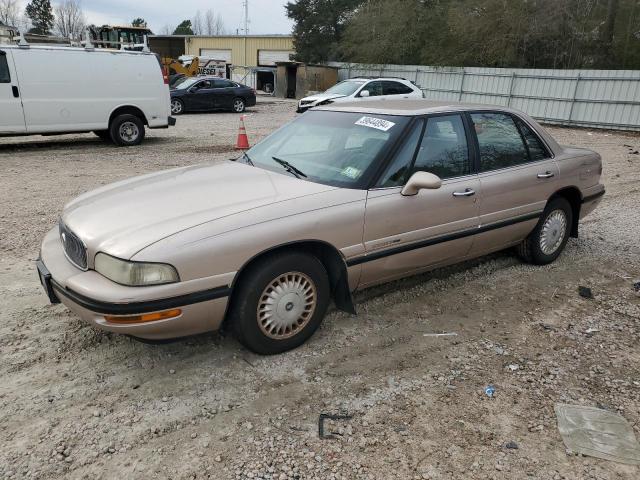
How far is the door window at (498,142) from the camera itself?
4.23 meters

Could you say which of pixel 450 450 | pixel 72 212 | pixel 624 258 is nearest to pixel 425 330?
pixel 450 450

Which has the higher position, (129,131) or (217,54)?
(217,54)

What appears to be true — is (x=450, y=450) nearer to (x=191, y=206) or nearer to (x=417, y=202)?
(x=417, y=202)

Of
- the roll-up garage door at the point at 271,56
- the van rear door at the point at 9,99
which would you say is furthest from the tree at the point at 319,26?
the van rear door at the point at 9,99

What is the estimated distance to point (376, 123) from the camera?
387 cm

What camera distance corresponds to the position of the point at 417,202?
3650mm

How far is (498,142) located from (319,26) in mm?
39530

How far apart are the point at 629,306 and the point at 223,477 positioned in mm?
3600

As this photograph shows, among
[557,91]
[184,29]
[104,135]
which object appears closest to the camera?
[104,135]

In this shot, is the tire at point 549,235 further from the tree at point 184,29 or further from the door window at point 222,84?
the tree at point 184,29

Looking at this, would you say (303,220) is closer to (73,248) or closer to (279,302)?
(279,302)

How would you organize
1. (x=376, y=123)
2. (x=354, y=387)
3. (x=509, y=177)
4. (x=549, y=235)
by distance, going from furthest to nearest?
1. (x=549, y=235)
2. (x=509, y=177)
3. (x=376, y=123)
4. (x=354, y=387)

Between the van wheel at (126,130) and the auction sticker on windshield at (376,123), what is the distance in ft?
29.4

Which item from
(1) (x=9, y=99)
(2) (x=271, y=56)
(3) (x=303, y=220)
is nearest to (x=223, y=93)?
(1) (x=9, y=99)
